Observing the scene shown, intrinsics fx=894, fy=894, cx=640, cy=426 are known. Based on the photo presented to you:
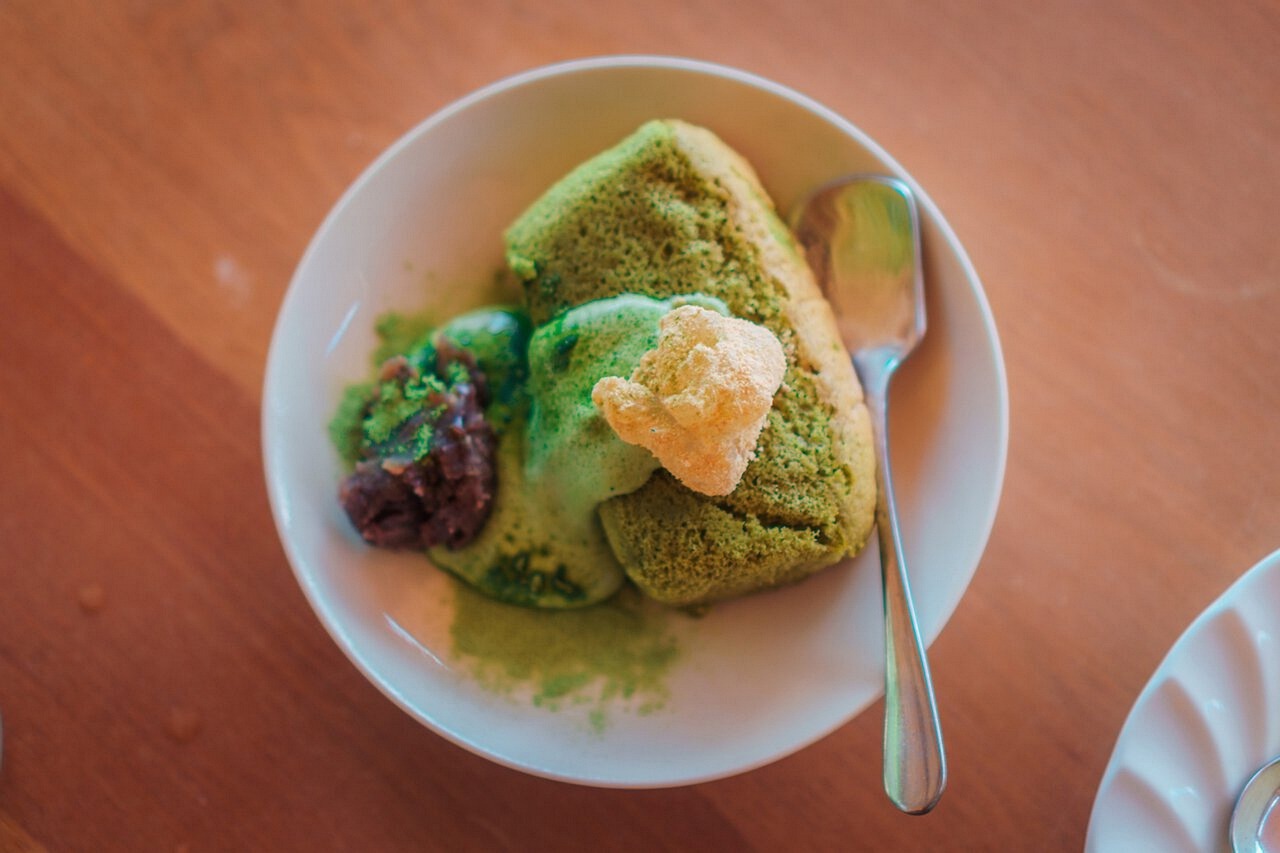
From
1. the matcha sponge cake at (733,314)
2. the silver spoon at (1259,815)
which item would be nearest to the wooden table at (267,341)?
the silver spoon at (1259,815)

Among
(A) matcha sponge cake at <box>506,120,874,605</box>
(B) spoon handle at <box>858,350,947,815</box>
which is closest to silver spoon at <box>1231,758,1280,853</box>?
(B) spoon handle at <box>858,350,947,815</box>

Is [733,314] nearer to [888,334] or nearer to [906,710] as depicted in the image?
[888,334]

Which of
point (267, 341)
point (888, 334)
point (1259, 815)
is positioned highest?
point (888, 334)

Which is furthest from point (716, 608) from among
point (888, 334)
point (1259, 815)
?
point (1259, 815)

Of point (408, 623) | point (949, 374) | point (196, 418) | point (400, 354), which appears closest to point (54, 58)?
point (196, 418)

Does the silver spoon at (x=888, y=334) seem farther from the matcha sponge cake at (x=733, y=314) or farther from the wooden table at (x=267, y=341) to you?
the wooden table at (x=267, y=341)

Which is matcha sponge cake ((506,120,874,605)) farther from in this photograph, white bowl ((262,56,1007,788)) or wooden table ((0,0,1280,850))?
wooden table ((0,0,1280,850))

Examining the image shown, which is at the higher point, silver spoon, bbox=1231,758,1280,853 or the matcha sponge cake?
the matcha sponge cake
